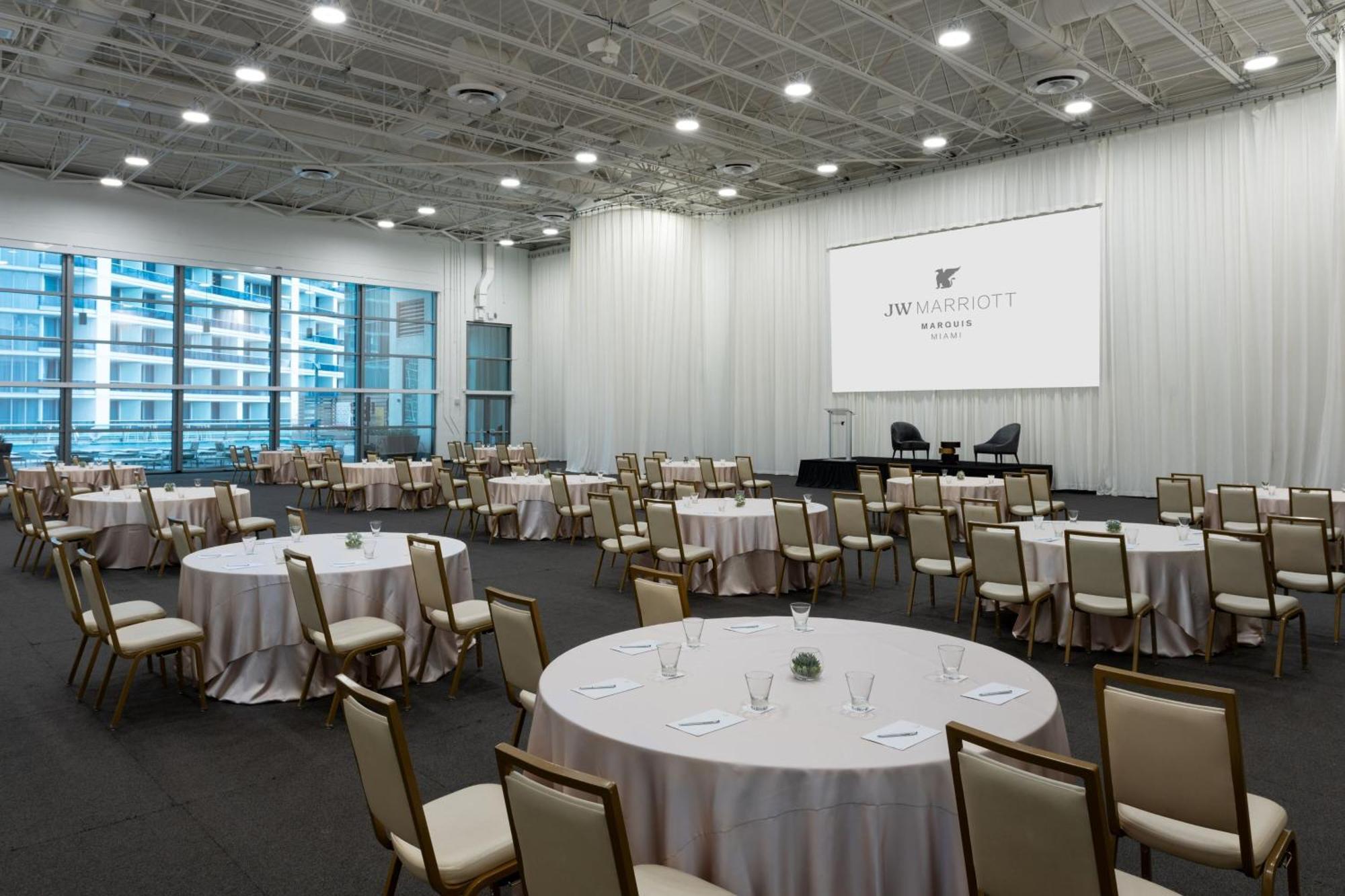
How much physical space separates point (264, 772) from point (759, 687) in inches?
102

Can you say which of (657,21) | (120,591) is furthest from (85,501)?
(657,21)

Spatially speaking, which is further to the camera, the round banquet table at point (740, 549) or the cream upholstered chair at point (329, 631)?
the round banquet table at point (740, 549)

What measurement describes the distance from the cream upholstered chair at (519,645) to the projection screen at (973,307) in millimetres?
13895

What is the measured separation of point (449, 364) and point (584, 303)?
532cm

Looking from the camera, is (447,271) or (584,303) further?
(447,271)

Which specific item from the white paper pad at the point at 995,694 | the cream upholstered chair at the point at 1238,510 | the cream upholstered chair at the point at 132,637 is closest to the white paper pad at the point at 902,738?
the white paper pad at the point at 995,694

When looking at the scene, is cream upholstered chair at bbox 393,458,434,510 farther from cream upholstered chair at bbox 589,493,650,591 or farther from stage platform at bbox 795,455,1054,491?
stage platform at bbox 795,455,1054,491

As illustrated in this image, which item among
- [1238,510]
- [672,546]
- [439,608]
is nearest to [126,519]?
[672,546]

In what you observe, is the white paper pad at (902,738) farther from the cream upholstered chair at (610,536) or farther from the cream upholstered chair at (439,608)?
the cream upholstered chair at (610,536)

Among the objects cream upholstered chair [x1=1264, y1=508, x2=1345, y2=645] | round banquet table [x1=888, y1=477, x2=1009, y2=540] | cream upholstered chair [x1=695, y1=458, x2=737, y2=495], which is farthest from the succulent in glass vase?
cream upholstered chair [x1=695, y1=458, x2=737, y2=495]

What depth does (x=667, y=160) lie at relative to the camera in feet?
57.5

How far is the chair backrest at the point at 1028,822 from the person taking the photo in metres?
1.91

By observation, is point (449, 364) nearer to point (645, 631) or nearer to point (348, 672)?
point (348, 672)

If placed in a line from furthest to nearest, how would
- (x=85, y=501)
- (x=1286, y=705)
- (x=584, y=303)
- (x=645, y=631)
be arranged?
1. (x=584, y=303)
2. (x=85, y=501)
3. (x=1286, y=705)
4. (x=645, y=631)
